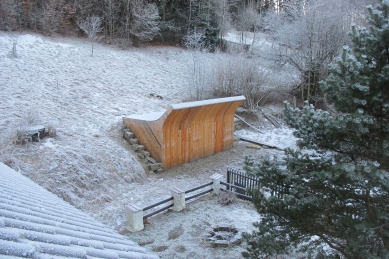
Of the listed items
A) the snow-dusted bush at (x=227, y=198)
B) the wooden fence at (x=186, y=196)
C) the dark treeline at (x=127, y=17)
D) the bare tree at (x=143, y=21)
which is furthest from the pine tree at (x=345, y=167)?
the bare tree at (x=143, y=21)

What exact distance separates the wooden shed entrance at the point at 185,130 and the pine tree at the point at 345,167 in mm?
6297

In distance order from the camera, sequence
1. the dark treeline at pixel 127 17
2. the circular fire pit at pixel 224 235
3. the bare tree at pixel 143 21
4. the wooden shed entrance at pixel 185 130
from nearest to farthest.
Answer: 1. the circular fire pit at pixel 224 235
2. the wooden shed entrance at pixel 185 130
3. the dark treeline at pixel 127 17
4. the bare tree at pixel 143 21

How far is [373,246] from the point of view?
3.99m

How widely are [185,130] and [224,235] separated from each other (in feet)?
18.1

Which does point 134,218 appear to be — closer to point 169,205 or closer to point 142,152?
point 169,205

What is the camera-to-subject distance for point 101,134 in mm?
11922

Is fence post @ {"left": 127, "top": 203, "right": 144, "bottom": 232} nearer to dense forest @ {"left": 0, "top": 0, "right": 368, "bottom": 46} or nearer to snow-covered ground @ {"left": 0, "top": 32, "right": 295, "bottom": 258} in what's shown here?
snow-covered ground @ {"left": 0, "top": 32, "right": 295, "bottom": 258}

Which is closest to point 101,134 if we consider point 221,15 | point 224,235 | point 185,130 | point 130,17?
point 185,130

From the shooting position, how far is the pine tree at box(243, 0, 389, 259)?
3852mm

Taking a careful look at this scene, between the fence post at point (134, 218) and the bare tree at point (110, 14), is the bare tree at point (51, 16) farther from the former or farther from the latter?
the fence post at point (134, 218)

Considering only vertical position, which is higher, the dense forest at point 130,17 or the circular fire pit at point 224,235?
the dense forest at point 130,17

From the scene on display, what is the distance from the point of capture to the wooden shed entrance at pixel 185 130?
1124cm

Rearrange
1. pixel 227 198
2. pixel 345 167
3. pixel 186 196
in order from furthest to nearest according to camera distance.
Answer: pixel 186 196
pixel 227 198
pixel 345 167

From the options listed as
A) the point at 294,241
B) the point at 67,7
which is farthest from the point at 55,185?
the point at 67,7
